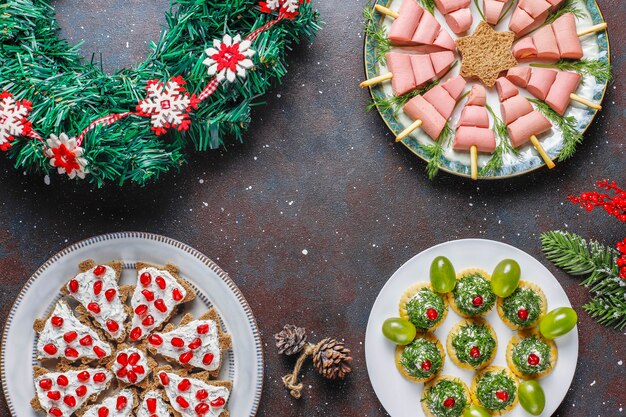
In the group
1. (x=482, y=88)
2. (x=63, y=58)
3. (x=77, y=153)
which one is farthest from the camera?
(x=482, y=88)

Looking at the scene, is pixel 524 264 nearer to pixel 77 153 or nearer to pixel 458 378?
pixel 458 378

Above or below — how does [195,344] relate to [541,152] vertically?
below

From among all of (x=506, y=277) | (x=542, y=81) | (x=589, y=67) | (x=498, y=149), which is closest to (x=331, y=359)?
(x=506, y=277)

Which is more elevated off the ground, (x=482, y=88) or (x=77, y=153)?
(x=482, y=88)

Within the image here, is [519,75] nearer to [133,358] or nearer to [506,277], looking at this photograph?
[506,277]

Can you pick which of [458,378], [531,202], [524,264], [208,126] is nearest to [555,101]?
[531,202]

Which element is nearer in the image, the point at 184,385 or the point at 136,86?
the point at 136,86

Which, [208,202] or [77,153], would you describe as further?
[208,202]
